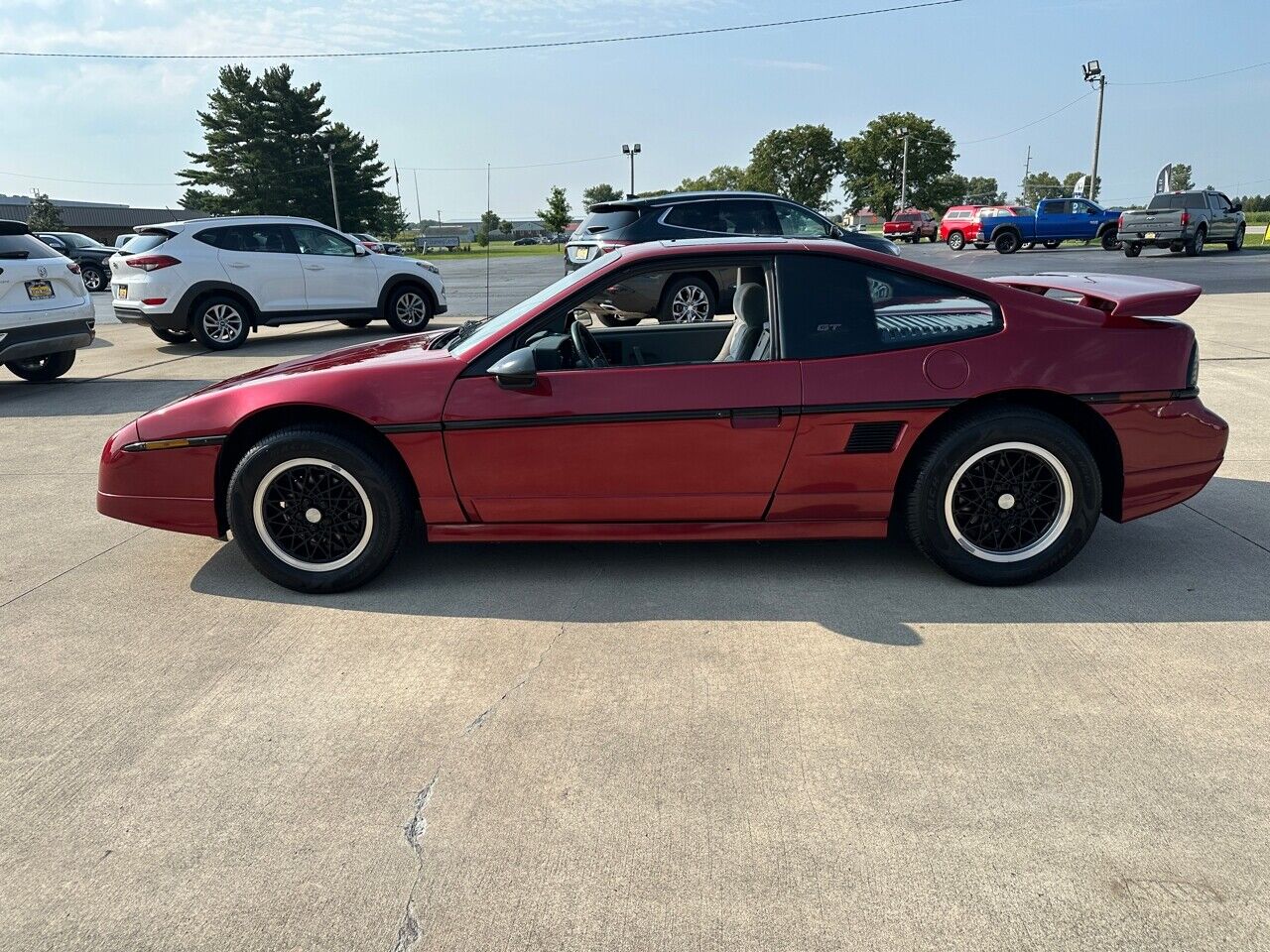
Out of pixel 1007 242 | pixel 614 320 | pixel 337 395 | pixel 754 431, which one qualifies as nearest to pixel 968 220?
pixel 1007 242

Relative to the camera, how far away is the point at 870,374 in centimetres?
370

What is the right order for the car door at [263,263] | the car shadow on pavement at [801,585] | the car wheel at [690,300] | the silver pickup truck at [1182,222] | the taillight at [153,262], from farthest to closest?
the silver pickup truck at [1182,222] < the car door at [263,263] < the taillight at [153,262] < the car wheel at [690,300] < the car shadow on pavement at [801,585]

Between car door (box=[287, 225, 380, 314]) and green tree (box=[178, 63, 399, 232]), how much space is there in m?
59.5

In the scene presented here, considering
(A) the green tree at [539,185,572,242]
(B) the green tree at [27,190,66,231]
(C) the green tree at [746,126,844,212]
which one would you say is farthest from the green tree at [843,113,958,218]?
(B) the green tree at [27,190,66,231]

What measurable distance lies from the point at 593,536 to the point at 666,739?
1.23 metres

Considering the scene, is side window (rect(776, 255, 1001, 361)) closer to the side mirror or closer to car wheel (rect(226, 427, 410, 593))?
the side mirror

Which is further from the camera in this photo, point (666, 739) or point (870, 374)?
point (870, 374)

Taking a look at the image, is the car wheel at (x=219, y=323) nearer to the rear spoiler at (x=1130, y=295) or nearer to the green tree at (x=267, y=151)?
the rear spoiler at (x=1130, y=295)

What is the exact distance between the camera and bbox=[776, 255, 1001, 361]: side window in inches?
148

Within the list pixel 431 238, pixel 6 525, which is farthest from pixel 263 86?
pixel 6 525

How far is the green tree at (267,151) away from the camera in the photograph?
66.4 m

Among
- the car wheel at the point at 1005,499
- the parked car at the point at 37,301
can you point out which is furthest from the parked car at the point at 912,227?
the car wheel at the point at 1005,499

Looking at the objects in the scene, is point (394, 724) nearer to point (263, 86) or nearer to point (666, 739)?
point (666, 739)

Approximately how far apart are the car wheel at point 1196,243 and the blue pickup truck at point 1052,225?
5.76 meters
